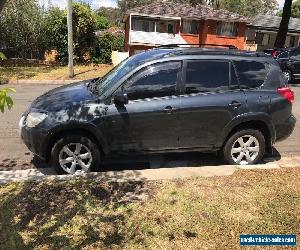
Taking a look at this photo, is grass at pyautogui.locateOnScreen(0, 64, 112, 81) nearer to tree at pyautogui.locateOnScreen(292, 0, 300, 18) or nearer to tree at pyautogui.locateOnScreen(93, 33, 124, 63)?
tree at pyautogui.locateOnScreen(93, 33, 124, 63)

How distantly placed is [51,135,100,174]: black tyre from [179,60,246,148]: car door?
1429mm

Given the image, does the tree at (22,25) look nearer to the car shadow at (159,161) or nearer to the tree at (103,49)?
the tree at (103,49)

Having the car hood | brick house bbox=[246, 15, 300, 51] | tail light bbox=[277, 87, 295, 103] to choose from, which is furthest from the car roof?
brick house bbox=[246, 15, 300, 51]

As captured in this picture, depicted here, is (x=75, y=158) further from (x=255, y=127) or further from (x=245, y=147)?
(x=255, y=127)

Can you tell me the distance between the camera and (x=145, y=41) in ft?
106

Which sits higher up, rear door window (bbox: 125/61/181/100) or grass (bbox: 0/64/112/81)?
rear door window (bbox: 125/61/181/100)

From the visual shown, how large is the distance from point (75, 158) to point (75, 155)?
0.05m

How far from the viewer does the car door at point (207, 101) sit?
6.07 m

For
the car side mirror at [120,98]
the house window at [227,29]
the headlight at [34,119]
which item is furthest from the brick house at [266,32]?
the headlight at [34,119]

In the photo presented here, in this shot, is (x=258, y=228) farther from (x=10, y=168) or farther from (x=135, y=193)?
(x=10, y=168)

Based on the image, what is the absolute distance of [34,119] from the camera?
19.0 feet

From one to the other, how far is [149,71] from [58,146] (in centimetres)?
180

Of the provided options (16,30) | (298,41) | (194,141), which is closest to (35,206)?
(194,141)

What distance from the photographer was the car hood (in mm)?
5844
